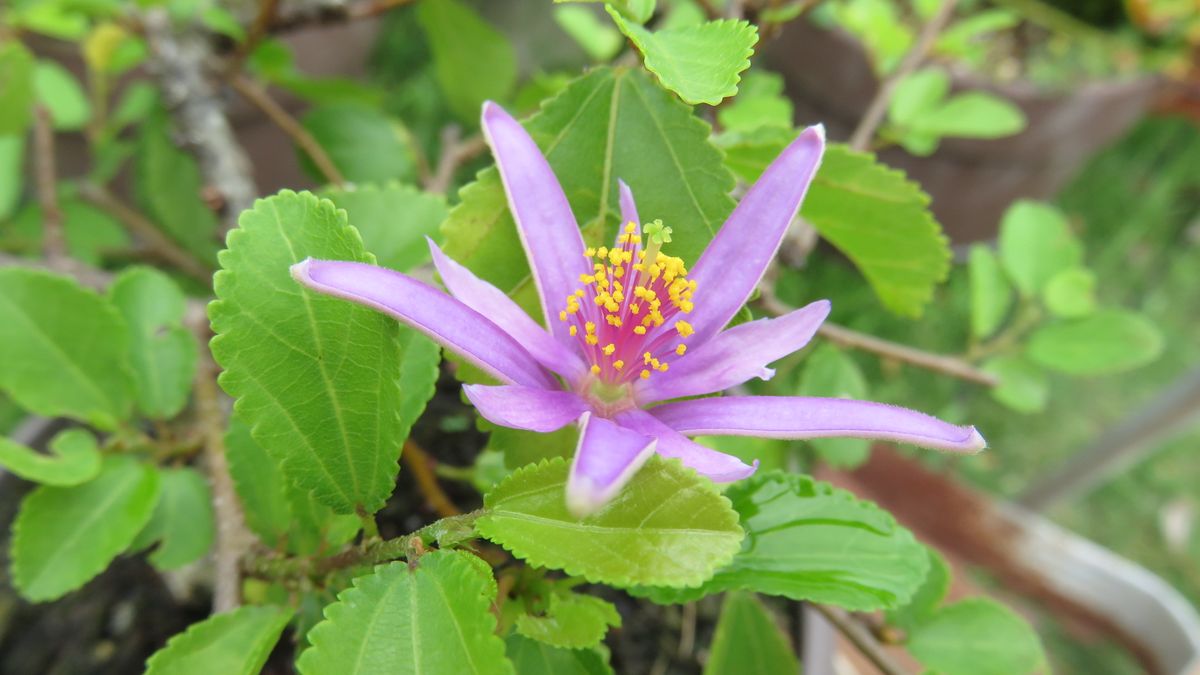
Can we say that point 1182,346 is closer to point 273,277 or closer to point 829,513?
point 829,513

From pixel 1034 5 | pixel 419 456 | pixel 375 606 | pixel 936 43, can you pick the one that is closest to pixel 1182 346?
pixel 1034 5

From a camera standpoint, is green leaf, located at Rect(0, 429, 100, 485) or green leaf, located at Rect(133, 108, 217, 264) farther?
green leaf, located at Rect(133, 108, 217, 264)

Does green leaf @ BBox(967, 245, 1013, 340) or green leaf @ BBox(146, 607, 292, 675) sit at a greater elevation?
green leaf @ BBox(146, 607, 292, 675)

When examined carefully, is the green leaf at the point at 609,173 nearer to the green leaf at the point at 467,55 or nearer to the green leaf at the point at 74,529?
the green leaf at the point at 74,529

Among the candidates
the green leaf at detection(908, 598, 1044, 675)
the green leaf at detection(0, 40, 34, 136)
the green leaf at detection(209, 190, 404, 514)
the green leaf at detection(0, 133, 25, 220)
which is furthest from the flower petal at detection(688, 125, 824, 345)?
the green leaf at detection(0, 133, 25, 220)

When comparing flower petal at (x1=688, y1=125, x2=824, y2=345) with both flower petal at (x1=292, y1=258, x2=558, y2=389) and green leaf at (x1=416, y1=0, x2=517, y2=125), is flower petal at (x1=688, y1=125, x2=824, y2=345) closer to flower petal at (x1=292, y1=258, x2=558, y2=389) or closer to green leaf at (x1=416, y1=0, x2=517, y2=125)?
flower petal at (x1=292, y1=258, x2=558, y2=389)

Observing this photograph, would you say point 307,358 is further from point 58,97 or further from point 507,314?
point 58,97
